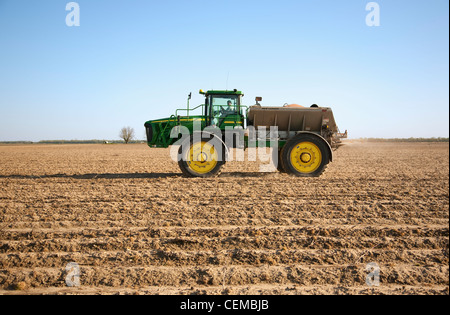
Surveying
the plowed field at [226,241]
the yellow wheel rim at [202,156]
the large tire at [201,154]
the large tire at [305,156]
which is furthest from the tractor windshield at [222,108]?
the plowed field at [226,241]

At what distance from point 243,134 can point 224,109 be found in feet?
3.16

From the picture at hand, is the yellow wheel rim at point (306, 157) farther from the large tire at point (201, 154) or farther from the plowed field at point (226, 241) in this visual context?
the plowed field at point (226, 241)

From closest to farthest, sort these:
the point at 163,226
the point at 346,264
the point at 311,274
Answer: the point at 311,274 < the point at 346,264 < the point at 163,226

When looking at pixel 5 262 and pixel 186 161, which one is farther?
pixel 186 161

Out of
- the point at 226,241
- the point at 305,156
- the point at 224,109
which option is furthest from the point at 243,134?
the point at 226,241

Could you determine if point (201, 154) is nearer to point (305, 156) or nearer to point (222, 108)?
point (222, 108)

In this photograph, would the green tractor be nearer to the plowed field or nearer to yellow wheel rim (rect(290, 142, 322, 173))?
yellow wheel rim (rect(290, 142, 322, 173))

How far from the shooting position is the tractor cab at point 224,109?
9.73m

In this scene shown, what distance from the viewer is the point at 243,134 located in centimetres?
982
